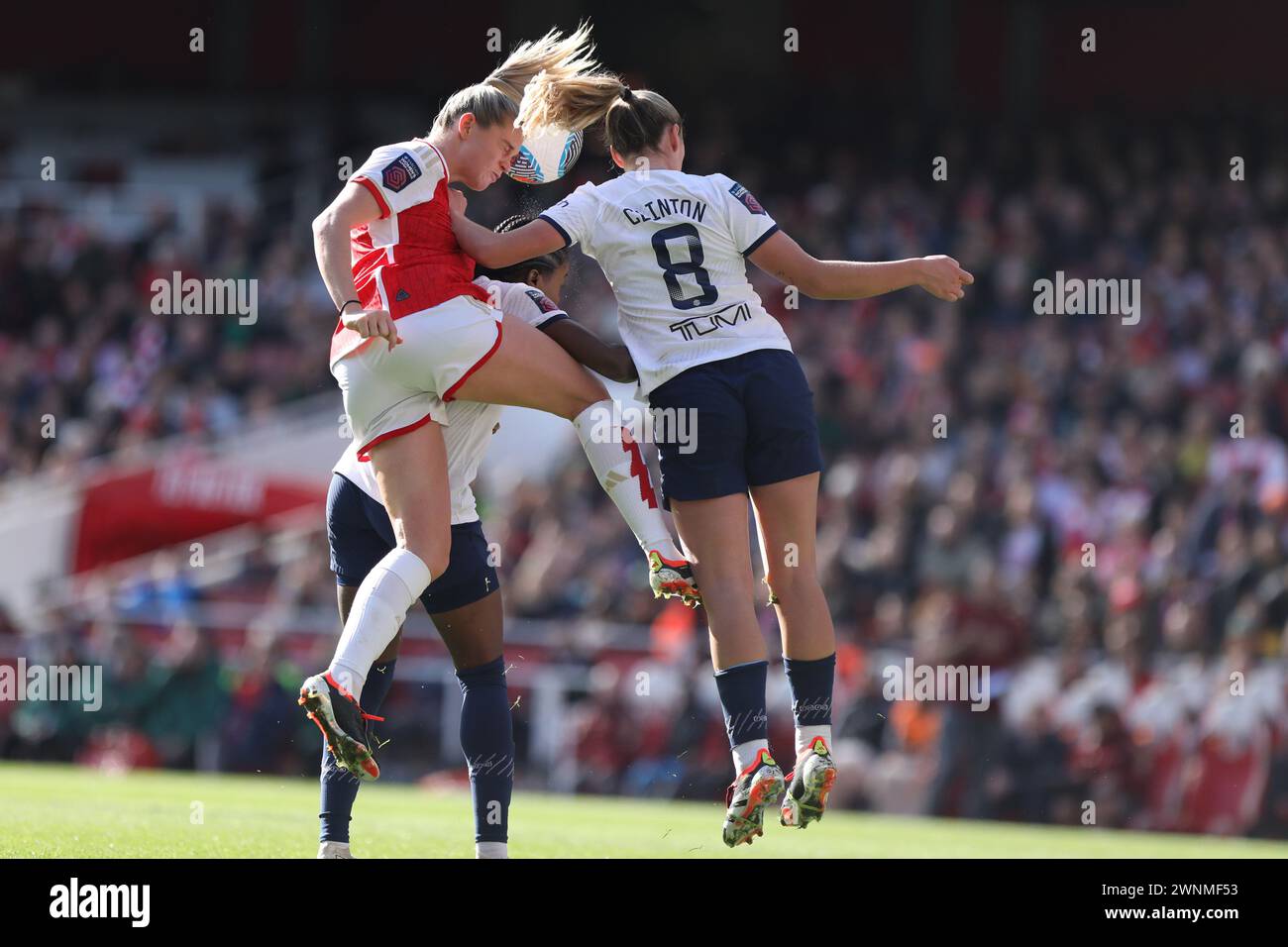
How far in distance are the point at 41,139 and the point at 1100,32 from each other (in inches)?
542

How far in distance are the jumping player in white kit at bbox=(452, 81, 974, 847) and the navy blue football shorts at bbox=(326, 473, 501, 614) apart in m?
0.68

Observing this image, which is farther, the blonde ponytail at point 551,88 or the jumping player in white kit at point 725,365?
the blonde ponytail at point 551,88

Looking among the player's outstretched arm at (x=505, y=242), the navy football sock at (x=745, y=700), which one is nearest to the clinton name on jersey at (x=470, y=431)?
the player's outstretched arm at (x=505, y=242)

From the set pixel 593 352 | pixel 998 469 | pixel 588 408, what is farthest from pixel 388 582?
pixel 998 469

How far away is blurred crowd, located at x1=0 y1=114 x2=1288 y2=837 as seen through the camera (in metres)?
12.3

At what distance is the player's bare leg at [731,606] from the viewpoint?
5.90 meters

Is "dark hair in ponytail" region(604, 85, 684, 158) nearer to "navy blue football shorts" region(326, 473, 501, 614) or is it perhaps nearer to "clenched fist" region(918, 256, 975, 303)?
"clenched fist" region(918, 256, 975, 303)

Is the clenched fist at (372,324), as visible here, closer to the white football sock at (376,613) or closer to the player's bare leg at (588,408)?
the player's bare leg at (588,408)

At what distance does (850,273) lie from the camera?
5.96m

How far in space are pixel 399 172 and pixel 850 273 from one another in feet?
4.96

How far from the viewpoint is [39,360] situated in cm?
1934
